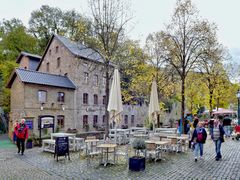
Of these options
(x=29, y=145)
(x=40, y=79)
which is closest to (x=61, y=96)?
(x=40, y=79)

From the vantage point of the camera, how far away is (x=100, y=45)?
1983 cm

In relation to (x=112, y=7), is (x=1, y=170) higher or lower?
lower

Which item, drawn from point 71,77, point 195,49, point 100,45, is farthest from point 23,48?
point 195,49

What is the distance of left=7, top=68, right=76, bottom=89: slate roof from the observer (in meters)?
23.8

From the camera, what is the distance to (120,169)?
935cm

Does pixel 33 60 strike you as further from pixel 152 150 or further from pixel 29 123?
pixel 152 150

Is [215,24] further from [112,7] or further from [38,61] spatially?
[38,61]

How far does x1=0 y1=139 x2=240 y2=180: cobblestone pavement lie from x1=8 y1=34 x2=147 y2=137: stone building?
11517 mm

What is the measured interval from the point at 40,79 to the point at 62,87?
9.88ft

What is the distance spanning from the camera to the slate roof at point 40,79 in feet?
78.2

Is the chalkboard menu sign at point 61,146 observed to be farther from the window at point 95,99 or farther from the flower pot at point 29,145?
the window at point 95,99

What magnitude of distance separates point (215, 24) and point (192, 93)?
12.9 metres

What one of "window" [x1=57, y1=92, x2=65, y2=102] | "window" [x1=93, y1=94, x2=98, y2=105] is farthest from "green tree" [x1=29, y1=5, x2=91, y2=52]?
"window" [x1=57, y1=92, x2=65, y2=102]

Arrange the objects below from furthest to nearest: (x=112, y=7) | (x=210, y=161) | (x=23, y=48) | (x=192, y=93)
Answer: (x=23, y=48) < (x=192, y=93) < (x=112, y=7) < (x=210, y=161)
